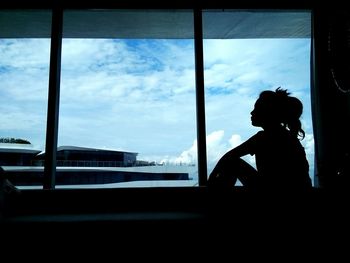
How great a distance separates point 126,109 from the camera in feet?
9.84

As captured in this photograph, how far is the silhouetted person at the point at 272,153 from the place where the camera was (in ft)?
4.92

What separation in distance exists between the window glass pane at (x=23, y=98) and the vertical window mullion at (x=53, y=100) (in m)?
0.07

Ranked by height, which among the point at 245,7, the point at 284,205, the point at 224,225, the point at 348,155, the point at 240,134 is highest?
the point at 245,7

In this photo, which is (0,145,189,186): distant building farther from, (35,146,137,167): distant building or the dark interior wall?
the dark interior wall

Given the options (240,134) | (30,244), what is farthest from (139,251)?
(240,134)

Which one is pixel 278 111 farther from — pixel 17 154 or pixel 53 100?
pixel 17 154

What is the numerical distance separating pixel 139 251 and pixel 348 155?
1.89 metres

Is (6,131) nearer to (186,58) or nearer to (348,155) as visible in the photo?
(186,58)

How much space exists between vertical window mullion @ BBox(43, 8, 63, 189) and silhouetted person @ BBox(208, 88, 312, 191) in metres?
1.77

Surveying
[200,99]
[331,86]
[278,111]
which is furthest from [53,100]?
[331,86]

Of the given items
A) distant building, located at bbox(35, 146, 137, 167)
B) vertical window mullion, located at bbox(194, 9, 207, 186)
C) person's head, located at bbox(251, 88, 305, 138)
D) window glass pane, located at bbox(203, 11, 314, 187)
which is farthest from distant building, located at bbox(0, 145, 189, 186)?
person's head, located at bbox(251, 88, 305, 138)

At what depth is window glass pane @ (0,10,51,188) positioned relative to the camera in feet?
9.21

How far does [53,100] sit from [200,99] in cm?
144

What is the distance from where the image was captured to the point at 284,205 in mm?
1395
